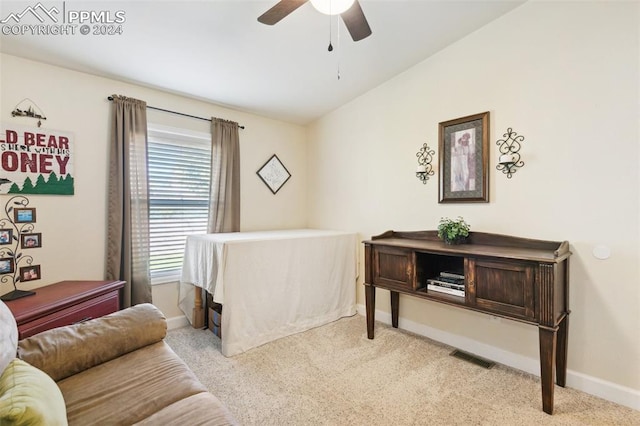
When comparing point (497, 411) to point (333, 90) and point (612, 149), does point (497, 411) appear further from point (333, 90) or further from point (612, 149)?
point (333, 90)

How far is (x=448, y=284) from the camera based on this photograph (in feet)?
7.39

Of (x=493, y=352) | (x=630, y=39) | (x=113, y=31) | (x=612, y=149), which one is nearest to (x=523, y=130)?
(x=612, y=149)

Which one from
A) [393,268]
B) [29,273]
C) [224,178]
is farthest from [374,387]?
[29,273]

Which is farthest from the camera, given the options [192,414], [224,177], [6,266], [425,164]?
[224,177]

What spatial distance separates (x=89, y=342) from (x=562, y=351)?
285cm

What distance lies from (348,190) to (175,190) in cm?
195

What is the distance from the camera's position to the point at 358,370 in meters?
2.21

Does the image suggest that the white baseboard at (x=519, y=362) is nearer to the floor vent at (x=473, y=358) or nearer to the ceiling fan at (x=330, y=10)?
the floor vent at (x=473, y=358)

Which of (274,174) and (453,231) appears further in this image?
(274,174)

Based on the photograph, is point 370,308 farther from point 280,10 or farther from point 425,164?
point 280,10

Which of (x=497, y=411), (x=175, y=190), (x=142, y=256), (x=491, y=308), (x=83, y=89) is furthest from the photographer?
(x=175, y=190)

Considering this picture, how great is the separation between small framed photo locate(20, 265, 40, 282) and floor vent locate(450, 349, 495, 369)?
11.2 feet

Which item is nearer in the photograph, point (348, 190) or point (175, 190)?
point (175, 190)

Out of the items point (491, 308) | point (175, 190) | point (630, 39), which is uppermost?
point (630, 39)
